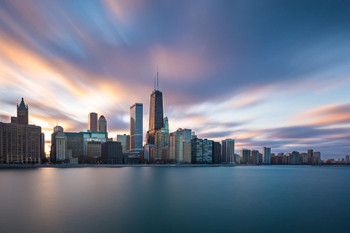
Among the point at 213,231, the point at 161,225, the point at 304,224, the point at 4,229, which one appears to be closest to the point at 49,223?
the point at 4,229

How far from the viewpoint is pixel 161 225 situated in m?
34.1

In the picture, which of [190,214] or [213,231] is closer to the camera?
[213,231]

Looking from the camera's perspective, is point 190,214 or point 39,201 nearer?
point 190,214

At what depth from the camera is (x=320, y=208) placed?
47344 millimetres

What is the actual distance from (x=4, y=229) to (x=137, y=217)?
19.6 metres

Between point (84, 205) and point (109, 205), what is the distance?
5.57m

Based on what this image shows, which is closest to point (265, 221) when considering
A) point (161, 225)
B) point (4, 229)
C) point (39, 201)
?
point (161, 225)

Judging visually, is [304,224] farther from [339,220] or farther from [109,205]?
[109,205]

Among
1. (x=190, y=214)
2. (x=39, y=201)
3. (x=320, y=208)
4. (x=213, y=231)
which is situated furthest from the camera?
(x=39, y=201)

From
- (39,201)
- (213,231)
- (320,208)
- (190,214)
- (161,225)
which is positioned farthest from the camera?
(39,201)

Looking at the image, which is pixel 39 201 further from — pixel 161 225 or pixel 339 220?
pixel 339 220

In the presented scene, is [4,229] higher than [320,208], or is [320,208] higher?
[4,229]

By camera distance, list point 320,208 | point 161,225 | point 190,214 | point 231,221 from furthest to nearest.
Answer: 1. point 320,208
2. point 190,214
3. point 231,221
4. point 161,225

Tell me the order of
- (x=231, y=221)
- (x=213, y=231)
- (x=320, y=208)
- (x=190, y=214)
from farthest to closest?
(x=320, y=208) < (x=190, y=214) < (x=231, y=221) < (x=213, y=231)
